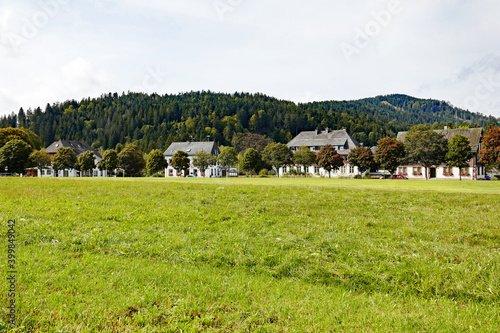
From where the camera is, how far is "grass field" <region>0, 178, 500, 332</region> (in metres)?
5.31

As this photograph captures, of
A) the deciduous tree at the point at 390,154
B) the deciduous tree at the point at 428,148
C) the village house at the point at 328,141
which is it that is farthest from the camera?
the village house at the point at 328,141

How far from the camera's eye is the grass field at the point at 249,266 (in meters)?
5.31

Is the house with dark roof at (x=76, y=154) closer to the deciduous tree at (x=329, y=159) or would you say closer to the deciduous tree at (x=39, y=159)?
the deciduous tree at (x=39, y=159)

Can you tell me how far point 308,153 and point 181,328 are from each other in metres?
87.3

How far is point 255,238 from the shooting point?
10742mm

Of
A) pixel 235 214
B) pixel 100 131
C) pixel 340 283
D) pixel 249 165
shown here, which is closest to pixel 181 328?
pixel 340 283

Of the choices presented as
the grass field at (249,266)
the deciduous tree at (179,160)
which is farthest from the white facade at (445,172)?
the grass field at (249,266)

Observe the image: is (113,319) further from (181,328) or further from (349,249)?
(349,249)

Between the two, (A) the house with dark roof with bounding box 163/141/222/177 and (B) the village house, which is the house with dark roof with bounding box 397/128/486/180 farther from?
(A) the house with dark roof with bounding box 163/141/222/177

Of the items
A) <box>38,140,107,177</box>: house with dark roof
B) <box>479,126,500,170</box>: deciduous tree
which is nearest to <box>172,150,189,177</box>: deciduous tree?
<box>38,140,107,177</box>: house with dark roof

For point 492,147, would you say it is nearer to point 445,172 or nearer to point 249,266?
point 445,172

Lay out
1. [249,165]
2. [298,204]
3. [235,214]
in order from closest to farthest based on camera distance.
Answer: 1. [235,214]
2. [298,204]
3. [249,165]

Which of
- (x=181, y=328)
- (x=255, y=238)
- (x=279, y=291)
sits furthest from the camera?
(x=255, y=238)

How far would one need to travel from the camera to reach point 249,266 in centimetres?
860
